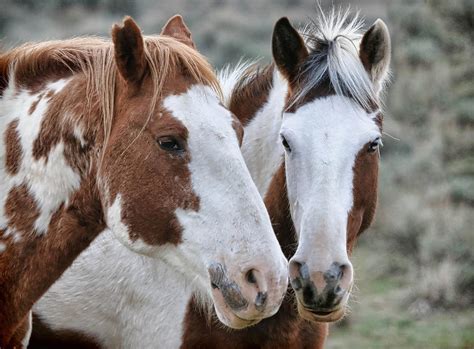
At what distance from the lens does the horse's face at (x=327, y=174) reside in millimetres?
3410

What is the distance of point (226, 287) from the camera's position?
2816mm

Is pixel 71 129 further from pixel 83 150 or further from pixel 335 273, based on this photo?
pixel 335 273

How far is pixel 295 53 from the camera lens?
413 centimetres

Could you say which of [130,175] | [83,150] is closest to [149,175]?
[130,175]

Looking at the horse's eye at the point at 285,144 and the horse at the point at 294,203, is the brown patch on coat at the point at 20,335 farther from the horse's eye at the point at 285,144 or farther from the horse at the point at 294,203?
the horse's eye at the point at 285,144

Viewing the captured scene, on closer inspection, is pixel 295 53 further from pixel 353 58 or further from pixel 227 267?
pixel 227 267

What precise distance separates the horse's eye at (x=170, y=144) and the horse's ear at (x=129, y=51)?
1.00 ft

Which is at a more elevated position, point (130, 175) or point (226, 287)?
point (130, 175)

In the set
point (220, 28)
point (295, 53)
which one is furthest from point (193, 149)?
point (220, 28)

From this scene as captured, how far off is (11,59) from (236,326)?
1.57 meters

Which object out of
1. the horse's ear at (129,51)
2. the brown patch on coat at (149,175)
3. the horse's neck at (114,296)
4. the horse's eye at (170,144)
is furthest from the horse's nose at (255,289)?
the horse's neck at (114,296)

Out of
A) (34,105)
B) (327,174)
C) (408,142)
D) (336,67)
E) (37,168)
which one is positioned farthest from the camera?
(408,142)

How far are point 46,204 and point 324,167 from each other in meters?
1.30

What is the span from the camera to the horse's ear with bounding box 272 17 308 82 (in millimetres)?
4059
